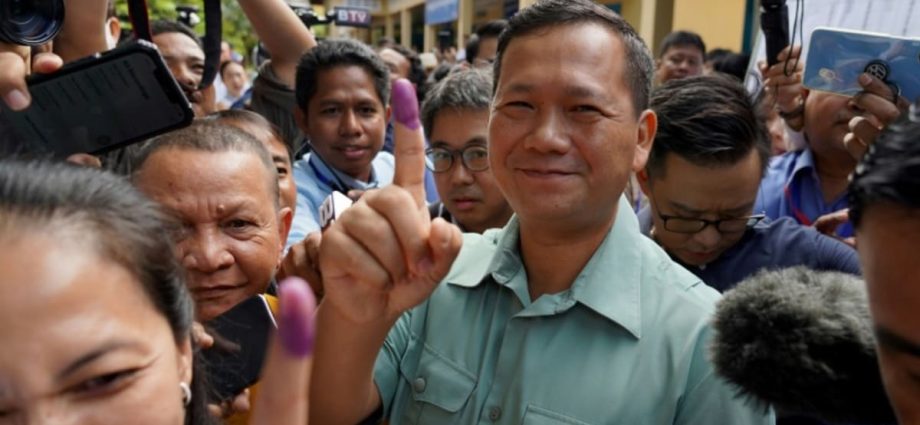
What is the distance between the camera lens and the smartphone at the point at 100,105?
51.1 inches

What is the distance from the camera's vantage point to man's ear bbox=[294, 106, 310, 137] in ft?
9.88

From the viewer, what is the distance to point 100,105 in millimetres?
1342

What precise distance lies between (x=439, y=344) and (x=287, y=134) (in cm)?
204

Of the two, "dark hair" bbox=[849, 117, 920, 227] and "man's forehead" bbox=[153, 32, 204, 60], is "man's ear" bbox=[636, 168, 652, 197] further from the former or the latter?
"man's forehead" bbox=[153, 32, 204, 60]

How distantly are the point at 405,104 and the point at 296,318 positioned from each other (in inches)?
16.5

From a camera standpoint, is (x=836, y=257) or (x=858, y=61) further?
(x=858, y=61)

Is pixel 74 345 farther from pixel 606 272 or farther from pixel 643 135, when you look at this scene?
pixel 643 135

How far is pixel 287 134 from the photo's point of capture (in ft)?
10.6

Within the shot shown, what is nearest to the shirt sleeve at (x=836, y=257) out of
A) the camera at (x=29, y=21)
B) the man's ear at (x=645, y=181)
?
the man's ear at (x=645, y=181)

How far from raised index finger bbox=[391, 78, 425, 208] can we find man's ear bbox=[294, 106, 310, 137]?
198 cm

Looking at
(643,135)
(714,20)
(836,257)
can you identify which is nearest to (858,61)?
(836,257)

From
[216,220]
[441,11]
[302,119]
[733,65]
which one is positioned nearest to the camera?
[216,220]

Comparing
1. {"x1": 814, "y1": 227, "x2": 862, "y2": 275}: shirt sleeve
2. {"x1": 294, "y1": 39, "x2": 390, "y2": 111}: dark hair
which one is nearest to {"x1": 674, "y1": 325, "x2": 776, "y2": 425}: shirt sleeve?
{"x1": 814, "y1": 227, "x2": 862, "y2": 275}: shirt sleeve

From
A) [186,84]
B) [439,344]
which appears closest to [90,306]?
[439,344]
